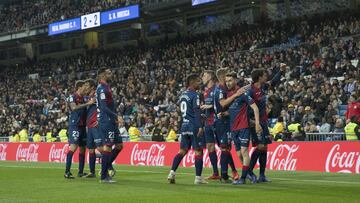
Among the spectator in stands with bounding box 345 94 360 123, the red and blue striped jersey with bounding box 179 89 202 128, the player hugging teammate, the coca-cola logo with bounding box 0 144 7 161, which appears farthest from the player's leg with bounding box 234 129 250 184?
the coca-cola logo with bounding box 0 144 7 161

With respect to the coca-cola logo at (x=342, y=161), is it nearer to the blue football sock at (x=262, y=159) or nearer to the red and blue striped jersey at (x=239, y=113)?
the blue football sock at (x=262, y=159)

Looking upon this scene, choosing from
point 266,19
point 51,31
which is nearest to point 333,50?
point 266,19

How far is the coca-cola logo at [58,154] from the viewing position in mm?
28219

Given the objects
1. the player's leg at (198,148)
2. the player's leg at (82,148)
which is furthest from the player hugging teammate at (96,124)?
the player's leg at (198,148)

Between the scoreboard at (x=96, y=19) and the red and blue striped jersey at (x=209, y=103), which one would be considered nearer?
the red and blue striped jersey at (x=209, y=103)

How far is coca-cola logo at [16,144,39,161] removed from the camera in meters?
30.2

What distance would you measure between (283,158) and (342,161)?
216 cm

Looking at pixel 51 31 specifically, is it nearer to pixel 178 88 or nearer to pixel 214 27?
pixel 214 27

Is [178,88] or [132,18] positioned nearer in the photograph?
[178,88]

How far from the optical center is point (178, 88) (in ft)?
112

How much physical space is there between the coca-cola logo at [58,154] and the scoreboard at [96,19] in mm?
13065

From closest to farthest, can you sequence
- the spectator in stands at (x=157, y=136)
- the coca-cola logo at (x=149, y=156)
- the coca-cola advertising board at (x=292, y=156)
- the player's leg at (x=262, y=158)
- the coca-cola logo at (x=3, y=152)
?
the player's leg at (x=262, y=158) < the coca-cola advertising board at (x=292, y=156) < the coca-cola logo at (x=149, y=156) < the spectator in stands at (x=157, y=136) < the coca-cola logo at (x=3, y=152)

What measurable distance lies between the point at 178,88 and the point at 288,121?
38.9 feet

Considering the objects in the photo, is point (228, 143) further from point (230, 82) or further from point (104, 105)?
point (104, 105)
